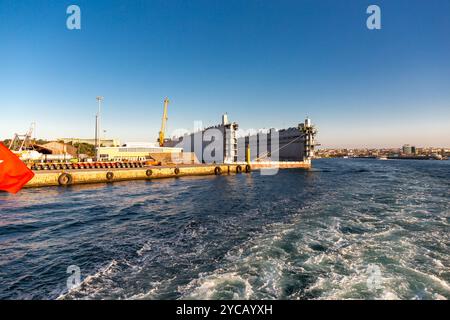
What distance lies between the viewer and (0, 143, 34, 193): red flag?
446 cm

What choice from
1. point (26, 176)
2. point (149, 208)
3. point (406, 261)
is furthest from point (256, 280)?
point (149, 208)

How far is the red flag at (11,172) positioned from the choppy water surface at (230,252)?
544cm

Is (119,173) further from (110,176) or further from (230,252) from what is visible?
(230,252)

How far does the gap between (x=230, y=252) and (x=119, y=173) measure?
1514 inches

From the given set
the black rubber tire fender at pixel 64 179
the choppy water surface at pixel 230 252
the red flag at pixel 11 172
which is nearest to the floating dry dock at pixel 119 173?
the black rubber tire fender at pixel 64 179

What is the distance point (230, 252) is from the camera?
11.5m

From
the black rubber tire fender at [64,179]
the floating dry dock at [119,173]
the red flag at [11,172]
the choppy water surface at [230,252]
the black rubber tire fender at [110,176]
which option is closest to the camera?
the red flag at [11,172]

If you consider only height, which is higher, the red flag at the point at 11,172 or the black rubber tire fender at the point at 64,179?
the red flag at the point at 11,172

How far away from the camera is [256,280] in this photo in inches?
352

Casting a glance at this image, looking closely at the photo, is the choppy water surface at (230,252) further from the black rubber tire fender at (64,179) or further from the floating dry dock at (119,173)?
the floating dry dock at (119,173)

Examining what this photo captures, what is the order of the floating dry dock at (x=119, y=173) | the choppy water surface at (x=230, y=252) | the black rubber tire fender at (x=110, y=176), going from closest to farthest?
the choppy water surface at (x=230, y=252) < the floating dry dock at (x=119, y=173) < the black rubber tire fender at (x=110, y=176)

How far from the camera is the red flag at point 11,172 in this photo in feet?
14.6
